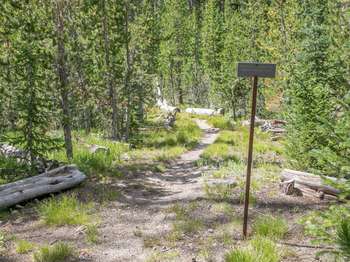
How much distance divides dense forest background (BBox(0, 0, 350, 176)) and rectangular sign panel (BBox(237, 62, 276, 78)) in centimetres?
96

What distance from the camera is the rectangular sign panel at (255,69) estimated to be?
19.2 ft

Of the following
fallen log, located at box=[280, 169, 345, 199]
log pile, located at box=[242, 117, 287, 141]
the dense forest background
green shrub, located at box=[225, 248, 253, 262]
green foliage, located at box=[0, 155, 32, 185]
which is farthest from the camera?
log pile, located at box=[242, 117, 287, 141]

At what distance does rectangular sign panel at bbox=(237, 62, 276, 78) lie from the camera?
5.87 m

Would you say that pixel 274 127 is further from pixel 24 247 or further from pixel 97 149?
pixel 24 247

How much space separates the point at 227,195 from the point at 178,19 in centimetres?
3506

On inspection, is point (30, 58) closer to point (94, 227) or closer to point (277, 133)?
point (94, 227)

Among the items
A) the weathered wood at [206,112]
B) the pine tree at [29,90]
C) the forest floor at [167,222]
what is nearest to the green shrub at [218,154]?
the forest floor at [167,222]

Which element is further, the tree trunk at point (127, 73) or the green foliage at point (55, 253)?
the tree trunk at point (127, 73)

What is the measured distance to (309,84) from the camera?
9.28 m

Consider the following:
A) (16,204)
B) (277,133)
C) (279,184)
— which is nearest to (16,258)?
(16,204)

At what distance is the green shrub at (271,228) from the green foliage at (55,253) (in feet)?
9.62

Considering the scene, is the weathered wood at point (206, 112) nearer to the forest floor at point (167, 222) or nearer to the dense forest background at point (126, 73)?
the dense forest background at point (126, 73)

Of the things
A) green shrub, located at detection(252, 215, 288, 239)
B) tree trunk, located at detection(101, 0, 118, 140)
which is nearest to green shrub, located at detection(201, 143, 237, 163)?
tree trunk, located at detection(101, 0, 118, 140)

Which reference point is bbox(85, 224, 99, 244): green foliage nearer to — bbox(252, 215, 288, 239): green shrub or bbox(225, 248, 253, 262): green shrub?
bbox(225, 248, 253, 262): green shrub
